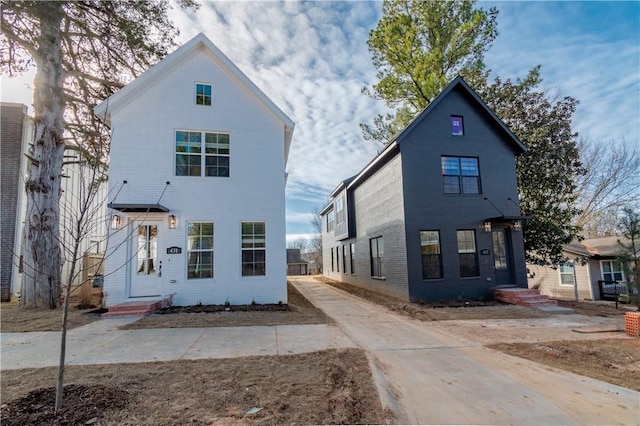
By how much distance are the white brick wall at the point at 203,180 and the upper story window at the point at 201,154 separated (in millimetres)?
208

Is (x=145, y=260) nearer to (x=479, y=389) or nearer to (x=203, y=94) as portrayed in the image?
(x=203, y=94)

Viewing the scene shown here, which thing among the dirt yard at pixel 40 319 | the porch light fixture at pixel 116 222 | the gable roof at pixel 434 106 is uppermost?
the gable roof at pixel 434 106

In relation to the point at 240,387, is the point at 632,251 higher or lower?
higher

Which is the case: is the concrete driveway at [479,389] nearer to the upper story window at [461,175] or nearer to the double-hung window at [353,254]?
the upper story window at [461,175]

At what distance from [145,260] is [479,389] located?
9.55 metres

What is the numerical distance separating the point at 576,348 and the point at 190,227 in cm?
1006

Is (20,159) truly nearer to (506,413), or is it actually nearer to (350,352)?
(350,352)

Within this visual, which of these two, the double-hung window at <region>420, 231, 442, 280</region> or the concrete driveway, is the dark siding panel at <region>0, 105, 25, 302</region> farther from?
the double-hung window at <region>420, 231, 442, 280</region>

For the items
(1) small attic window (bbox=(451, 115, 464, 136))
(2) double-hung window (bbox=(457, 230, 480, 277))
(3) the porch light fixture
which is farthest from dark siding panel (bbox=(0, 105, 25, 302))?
(1) small attic window (bbox=(451, 115, 464, 136))

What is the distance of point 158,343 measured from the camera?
6.11m

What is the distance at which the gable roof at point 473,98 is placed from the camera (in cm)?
1243

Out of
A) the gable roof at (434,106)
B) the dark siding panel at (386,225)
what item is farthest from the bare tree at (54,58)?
the dark siding panel at (386,225)

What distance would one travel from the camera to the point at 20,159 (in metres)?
13.2

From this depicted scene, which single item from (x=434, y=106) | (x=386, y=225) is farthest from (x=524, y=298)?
(x=434, y=106)
